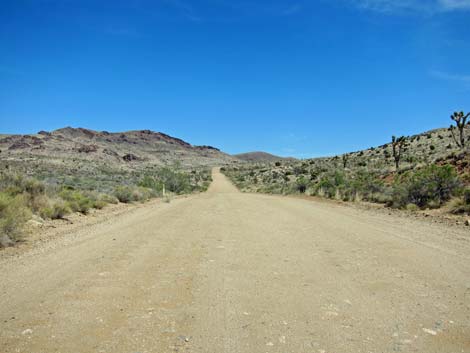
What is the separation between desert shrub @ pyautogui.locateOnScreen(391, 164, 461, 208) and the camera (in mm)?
16656

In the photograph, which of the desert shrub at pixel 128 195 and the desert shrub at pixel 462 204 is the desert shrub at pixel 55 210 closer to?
the desert shrub at pixel 128 195

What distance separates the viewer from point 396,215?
15281 millimetres

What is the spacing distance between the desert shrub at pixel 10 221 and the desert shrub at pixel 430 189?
52.6ft

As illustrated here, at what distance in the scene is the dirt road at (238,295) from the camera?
3.85 metres

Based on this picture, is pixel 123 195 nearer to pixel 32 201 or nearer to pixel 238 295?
pixel 32 201

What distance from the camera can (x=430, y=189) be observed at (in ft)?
55.9

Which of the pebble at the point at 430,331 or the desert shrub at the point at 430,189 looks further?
the desert shrub at the point at 430,189

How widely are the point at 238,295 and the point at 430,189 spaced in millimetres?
14970

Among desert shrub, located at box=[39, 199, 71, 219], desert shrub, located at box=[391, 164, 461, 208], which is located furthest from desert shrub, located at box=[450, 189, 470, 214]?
desert shrub, located at box=[39, 199, 71, 219]

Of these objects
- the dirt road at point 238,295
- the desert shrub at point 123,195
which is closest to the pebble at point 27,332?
the dirt road at point 238,295

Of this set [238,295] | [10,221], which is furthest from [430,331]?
[10,221]

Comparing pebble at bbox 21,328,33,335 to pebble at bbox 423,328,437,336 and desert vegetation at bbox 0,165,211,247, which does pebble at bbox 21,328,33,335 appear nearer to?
pebble at bbox 423,328,437,336

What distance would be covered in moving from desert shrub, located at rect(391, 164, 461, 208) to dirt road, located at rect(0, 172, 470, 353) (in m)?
8.37

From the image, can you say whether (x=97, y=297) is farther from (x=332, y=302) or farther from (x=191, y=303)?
(x=332, y=302)
